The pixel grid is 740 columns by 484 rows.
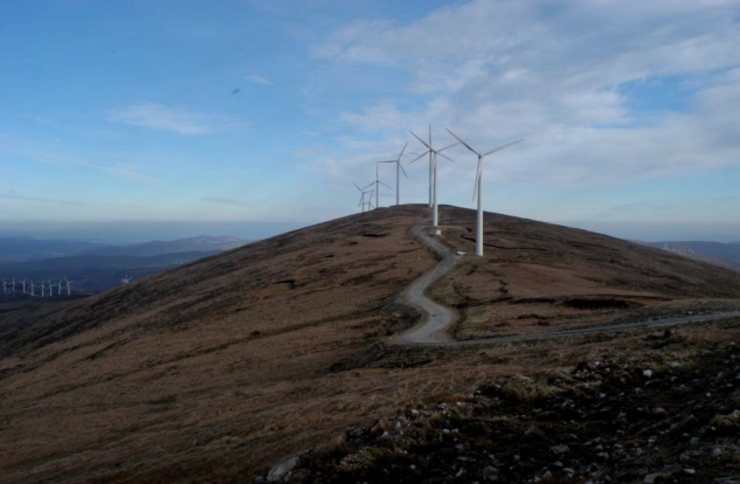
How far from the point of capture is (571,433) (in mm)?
12953

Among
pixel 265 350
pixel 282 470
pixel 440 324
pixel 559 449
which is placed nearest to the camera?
pixel 559 449

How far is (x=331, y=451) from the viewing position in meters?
13.7

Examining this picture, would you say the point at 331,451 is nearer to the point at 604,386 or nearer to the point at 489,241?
the point at 604,386

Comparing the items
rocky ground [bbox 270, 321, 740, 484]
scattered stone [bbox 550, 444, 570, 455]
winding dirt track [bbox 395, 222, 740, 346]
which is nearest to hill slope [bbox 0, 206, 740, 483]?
winding dirt track [bbox 395, 222, 740, 346]

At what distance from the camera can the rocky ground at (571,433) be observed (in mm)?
10258

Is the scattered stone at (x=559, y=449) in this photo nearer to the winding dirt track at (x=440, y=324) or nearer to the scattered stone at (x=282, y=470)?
the scattered stone at (x=282, y=470)

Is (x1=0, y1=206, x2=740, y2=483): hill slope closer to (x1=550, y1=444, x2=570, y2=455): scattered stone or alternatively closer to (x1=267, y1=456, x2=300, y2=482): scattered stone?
(x1=267, y1=456, x2=300, y2=482): scattered stone

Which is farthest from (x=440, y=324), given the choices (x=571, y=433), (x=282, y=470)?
(x=282, y=470)

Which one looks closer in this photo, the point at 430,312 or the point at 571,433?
the point at 571,433

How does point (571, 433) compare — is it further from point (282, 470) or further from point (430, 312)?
point (430, 312)

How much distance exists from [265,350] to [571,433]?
30376mm

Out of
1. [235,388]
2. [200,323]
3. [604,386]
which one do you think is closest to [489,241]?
[200,323]

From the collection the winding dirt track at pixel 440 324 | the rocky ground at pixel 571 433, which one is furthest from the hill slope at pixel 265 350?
the rocky ground at pixel 571 433

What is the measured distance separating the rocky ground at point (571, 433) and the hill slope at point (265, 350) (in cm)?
215
